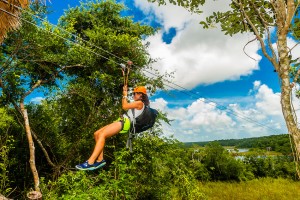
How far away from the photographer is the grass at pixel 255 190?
757 inches

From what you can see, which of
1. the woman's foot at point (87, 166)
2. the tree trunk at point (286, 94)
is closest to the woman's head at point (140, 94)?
the woman's foot at point (87, 166)

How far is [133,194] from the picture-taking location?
10.3 meters

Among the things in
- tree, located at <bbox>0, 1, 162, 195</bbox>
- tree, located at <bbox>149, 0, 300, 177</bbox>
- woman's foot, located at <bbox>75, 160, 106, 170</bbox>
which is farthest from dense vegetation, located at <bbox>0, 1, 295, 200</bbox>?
tree, located at <bbox>149, 0, 300, 177</bbox>

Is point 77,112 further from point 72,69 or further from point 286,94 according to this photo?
point 286,94

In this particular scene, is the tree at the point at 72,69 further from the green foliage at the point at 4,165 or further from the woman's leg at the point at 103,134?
the woman's leg at the point at 103,134

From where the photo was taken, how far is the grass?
19219 millimetres

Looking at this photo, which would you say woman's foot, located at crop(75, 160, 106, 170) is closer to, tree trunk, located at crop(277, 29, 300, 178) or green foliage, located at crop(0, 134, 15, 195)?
green foliage, located at crop(0, 134, 15, 195)

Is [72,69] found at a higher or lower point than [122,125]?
higher

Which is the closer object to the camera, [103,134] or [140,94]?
[103,134]

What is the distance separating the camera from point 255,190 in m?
20.9

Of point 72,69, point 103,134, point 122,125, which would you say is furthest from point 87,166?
point 72,69

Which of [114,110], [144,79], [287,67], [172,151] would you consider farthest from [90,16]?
[287,67]

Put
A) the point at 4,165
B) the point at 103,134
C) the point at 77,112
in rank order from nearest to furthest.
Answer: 1. the point at 103,134
2. the point at 4,165
3. the point at 77,112

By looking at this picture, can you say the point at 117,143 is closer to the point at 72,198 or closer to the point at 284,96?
the point at 72,198
